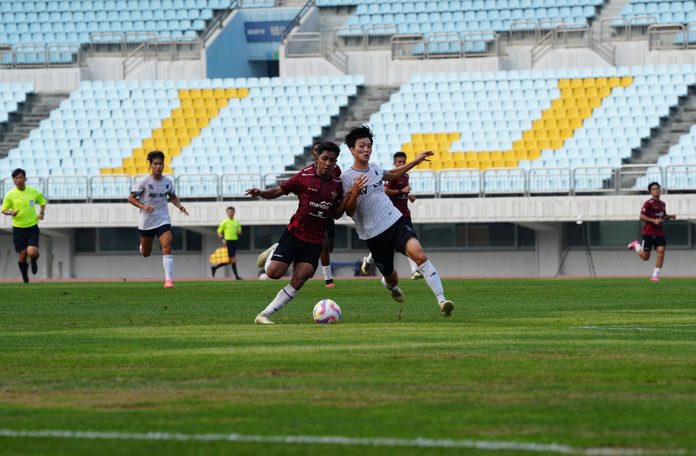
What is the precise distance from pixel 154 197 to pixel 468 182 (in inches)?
550

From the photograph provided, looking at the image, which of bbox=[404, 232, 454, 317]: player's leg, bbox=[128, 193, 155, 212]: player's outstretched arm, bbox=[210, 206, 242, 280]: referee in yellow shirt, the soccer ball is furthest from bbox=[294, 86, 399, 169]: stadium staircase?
the soccer ball

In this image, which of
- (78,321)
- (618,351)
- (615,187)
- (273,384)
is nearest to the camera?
(273,384)

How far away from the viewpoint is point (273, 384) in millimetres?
9250

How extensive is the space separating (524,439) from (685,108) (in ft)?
113

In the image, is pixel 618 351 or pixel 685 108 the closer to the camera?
pixel 618 351

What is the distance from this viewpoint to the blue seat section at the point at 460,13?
45.3 metres

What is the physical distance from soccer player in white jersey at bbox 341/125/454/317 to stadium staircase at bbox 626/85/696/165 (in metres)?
23.2

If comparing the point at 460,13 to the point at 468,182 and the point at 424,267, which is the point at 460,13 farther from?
the point at 424,267

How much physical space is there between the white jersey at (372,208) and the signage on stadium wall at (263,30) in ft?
108

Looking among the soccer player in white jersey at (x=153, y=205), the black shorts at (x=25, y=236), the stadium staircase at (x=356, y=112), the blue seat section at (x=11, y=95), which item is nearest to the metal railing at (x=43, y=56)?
the blue seat section at (x=11, y=95)

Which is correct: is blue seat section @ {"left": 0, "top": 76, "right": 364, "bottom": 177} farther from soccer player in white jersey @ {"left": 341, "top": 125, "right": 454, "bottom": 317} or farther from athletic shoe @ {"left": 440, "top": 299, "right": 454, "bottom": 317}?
athletic shoe @ {"left": 440, "top": 299, "right": 454, "bottom": 317}

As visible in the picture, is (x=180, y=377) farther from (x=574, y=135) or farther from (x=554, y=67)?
(x=554, y=67)

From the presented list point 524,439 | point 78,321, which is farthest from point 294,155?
point 524,439

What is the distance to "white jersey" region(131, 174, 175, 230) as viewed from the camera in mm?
24703
